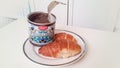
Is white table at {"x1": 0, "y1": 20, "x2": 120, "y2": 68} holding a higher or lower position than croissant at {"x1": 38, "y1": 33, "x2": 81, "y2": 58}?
lower

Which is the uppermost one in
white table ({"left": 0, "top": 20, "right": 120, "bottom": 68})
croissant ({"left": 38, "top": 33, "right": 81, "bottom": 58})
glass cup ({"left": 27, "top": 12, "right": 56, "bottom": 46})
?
glass cup ({"left": 27, "top": 12, "right": 56, "bottom": 46})

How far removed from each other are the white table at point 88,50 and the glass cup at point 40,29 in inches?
2.6

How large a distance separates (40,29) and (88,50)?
178 mm

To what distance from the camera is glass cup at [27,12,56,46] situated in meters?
0.53

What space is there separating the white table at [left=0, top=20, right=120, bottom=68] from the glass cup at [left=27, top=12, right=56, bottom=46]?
0.07 meters

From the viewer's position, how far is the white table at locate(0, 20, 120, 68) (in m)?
0.51

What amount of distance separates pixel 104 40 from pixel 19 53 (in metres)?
0.31

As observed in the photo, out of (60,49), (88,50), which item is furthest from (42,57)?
(88,50)

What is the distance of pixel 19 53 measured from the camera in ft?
1.82

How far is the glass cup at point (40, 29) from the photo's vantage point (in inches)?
20.8

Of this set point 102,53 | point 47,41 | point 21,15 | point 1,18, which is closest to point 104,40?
point 102,53

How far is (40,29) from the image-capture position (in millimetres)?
529

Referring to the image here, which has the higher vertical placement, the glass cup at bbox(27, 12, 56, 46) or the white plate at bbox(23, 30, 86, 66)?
the glass cup at bbox(27, 12, 56, 46)

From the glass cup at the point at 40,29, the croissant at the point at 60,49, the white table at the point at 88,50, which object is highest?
the glass cup at the point at 40,29
